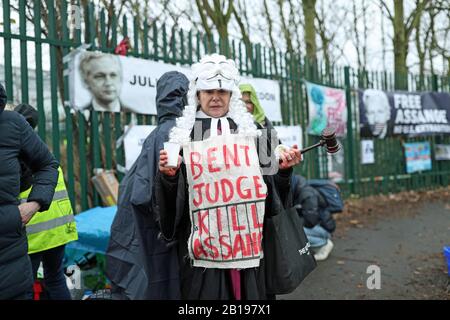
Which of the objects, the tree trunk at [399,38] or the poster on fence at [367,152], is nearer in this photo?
the poster on fence at [367,152]

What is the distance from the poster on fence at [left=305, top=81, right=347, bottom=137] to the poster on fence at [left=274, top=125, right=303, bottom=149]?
1.01 ft

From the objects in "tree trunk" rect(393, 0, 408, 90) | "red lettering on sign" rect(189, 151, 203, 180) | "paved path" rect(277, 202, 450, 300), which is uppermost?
"tree trunk" rect(393, 0, 408, 90)

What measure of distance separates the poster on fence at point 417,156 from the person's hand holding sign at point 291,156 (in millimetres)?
8399

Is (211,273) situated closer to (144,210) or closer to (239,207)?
(239,207)

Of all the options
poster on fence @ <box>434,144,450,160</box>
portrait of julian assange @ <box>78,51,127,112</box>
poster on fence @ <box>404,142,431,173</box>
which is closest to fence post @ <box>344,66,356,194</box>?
poster on fence @ <box>404,142,431,173</box>

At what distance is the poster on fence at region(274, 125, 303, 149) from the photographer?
7.14 metres

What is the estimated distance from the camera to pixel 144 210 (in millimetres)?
2459

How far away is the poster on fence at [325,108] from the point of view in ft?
25.4

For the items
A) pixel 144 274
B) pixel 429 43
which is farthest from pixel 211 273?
pixel 429 43

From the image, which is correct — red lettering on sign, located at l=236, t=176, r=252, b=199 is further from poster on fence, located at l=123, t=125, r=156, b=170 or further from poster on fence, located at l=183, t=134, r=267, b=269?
poster on fence, located at l=123, t=125, r=156, b=170

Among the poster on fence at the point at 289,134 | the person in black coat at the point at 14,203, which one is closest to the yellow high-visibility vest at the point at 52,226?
the person in black coat at the point at 14,203

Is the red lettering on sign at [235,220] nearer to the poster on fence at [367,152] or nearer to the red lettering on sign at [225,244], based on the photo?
the red lettering on sign at [225,244]

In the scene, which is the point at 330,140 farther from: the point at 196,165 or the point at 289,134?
the point at 289,134
